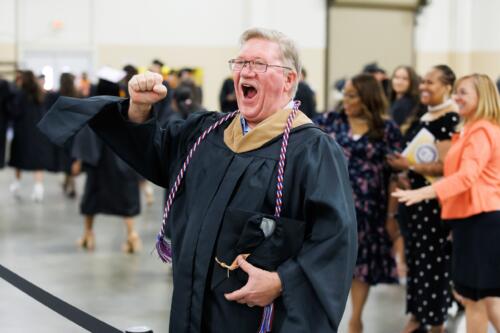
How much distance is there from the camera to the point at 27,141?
1177cm

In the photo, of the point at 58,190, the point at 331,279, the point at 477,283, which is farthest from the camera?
the point at 58,190

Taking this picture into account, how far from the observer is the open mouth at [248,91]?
108 inches

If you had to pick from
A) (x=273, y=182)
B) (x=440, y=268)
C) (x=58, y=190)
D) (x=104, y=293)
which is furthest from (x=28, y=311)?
(x=58, y=190)

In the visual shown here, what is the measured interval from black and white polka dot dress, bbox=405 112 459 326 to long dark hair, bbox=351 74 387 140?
22cm

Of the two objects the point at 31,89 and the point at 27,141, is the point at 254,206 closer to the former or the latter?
the point at 31,89

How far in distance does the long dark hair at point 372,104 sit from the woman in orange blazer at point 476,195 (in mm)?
A: 656

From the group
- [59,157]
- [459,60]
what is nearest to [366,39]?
[459,60]

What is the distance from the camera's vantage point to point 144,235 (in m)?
9.25

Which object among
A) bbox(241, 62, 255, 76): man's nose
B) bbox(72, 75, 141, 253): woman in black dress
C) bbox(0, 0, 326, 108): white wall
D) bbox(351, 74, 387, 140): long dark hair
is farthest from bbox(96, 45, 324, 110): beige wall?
bbox(241, 62, 255, 76): man's nose

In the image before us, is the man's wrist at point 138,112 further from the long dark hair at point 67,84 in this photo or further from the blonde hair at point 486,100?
the long dark hair at point 67,84

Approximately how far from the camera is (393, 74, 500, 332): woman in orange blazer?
4547 millimetres

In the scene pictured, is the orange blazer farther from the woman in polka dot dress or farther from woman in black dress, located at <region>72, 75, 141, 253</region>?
woman in black dress, located at <region>72, 75, 141, 253</region>

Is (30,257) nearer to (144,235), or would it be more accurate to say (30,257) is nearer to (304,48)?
(144,235)

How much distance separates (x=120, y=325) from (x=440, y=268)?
2195 millimetres
